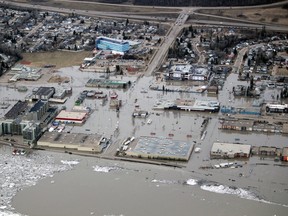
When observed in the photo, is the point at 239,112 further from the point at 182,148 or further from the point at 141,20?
A: the point at 141,20

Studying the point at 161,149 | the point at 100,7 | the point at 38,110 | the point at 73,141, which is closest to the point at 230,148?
the point at 161,149

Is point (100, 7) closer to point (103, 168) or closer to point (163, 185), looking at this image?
point (103, 168)

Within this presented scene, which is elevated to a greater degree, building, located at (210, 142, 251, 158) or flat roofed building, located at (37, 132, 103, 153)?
building, located at (210, 142, 251, 158)

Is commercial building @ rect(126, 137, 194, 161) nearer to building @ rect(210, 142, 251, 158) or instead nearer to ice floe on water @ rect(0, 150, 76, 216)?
building @ rect(210, 142, 251, 158)

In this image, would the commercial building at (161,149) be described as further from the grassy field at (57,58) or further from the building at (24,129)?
the grassy field at (57,58)

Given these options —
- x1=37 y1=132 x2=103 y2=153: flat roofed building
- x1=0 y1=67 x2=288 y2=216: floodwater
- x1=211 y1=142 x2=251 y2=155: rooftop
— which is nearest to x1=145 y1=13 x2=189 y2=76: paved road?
x1=0 y1=67 x2=288 y2=216: floodwater

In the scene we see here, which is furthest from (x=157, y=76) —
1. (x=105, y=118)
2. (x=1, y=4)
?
(x=1, y=4)
